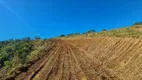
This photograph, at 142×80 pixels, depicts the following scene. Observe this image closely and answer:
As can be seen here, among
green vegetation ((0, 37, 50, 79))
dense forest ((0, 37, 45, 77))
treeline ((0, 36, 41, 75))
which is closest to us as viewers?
green vegetation ((0, 37, 50, 79))

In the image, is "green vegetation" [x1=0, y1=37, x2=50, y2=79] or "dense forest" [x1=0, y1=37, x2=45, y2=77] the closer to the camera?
"green vegetation" [x1=0, y1=37, x2=50, y2=79]

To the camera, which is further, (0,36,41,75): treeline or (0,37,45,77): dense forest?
(0,36,41,75): treeline

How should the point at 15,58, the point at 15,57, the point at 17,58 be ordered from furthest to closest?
the point at 15,57, the point at 15,58, the point at 17,58

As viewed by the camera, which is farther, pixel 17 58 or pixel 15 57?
pixel 15 57

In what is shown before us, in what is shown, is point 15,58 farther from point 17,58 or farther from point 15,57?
point 17,58

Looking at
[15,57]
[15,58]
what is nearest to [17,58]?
[15,58]

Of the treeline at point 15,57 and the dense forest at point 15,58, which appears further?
the treeline at point 15,57

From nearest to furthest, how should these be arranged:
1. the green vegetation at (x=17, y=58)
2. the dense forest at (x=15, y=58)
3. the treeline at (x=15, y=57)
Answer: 1. the green vegetation at (x=17, y=58)
2. the dense forest at (x=15, y=58)
3. the treeline at (x=15, y=57)

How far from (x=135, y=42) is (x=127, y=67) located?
4.76 metres

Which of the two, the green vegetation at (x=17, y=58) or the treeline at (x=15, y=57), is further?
the treeline at (x=15, y=57)

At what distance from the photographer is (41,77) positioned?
12930 millimetres

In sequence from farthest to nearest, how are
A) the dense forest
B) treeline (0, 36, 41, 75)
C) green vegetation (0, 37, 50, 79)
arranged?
treeline (0, 36, 41, 75) < the dense forest < green vegetation (0, 37, 50, 79)

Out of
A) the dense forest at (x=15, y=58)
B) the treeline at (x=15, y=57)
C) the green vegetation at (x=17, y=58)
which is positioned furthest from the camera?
the treeline at (x=15, y=57)

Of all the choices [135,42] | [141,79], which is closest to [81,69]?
[141,79]
